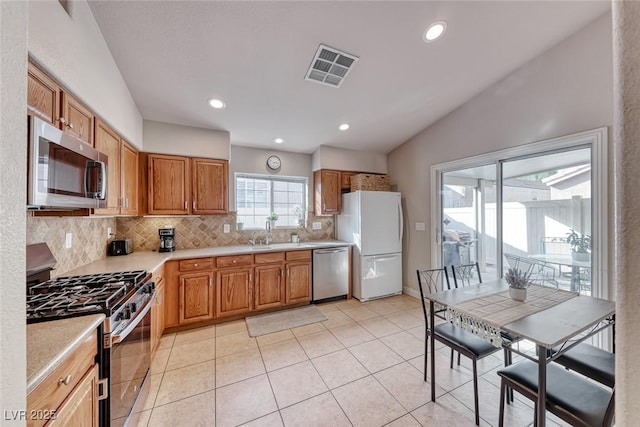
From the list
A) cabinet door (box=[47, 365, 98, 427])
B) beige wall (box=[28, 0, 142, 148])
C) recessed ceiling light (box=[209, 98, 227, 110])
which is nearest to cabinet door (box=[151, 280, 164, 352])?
cabinet door (box=[47, 365, 98, 427])

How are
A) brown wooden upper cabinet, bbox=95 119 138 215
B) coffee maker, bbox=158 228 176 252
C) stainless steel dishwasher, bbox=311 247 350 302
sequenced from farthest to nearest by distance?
stainless steel dishwasher, bbox=311 247 350 302
coffee maker, bbox=158 228 176 252
brown wooden upper cabinet, bbox=95 119 138 215

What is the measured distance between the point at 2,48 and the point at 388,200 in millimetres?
3815

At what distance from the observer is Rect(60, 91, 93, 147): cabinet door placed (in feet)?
4.82

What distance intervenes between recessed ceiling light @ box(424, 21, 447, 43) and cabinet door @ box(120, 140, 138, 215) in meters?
2.99

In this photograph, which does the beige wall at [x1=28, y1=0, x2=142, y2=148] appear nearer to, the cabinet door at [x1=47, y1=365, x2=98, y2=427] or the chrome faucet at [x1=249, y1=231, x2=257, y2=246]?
the cabinet door at [x1=47, y1=365, x2=98, y2=427]

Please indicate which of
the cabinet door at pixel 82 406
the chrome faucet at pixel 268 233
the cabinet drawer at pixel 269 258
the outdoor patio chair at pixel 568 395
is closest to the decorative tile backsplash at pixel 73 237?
the cabinet door at pixel 82 406

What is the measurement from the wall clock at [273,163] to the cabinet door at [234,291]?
1686mm

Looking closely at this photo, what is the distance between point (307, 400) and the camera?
1.82 m

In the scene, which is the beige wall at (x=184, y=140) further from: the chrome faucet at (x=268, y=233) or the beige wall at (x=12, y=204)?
the beige wall at (x=12, y=204)

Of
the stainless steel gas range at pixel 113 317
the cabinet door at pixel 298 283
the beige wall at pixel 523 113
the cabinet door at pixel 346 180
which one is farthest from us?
the cabinet door at pixel 346 180

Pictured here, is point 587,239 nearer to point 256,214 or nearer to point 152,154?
point 256,214

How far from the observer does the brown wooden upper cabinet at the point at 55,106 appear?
1225 millimetres

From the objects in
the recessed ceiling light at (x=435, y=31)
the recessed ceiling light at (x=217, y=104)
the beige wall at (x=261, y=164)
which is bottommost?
the beige wall at (x=261, y=164)

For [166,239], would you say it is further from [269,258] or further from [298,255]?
[298,255]
